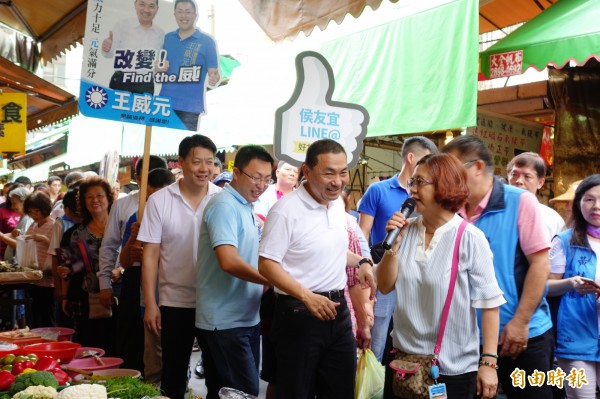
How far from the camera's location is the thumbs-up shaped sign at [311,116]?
5512 mm

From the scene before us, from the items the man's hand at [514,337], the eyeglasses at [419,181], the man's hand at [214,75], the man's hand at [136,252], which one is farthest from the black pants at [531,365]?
the man's hand at [214,75]

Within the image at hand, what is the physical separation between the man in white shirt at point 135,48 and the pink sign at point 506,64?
380 cm

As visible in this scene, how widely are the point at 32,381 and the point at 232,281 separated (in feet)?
4.30

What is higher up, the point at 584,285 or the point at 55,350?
the point at 584,285

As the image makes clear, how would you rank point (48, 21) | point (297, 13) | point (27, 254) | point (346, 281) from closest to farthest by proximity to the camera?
point (346, 281) < point (297, 13) < point (27, 254) < point (48, 21)

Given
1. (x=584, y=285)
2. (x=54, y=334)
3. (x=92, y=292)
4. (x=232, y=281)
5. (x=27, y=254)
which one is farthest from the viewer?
(x=27, y=254)

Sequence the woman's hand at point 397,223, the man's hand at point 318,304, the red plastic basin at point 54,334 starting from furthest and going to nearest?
the red plastic basin at point 54,334 < the man's hand at point 318,304 < the woman's hand at point 397,223

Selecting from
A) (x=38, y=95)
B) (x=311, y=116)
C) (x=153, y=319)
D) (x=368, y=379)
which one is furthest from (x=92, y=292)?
(x=38, y=95)

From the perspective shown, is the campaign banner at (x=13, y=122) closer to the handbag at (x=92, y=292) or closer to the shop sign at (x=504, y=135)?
the handbag at (x=92, y=292)

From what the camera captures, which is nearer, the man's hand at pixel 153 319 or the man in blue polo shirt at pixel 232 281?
the man in blue polo shirt at pixel 232 281

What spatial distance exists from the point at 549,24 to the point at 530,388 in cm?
457

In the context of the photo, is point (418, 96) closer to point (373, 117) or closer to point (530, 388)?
point (373, 117)

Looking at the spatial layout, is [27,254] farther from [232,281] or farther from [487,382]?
[487,382]

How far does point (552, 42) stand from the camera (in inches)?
249
